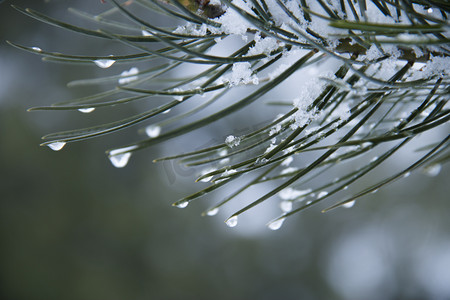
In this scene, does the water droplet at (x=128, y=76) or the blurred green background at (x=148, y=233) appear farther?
the blurred green background at (x=148, y=233)

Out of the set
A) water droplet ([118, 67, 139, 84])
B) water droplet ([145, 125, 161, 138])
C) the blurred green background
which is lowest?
water droplet ([145, 125, 161, 138])

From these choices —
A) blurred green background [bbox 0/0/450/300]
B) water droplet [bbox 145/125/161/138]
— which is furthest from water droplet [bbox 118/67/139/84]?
blurred green background [bbox 0/0/450/300]

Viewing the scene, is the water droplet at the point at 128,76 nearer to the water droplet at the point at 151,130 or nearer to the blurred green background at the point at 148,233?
the water droplet at the point at 151,130

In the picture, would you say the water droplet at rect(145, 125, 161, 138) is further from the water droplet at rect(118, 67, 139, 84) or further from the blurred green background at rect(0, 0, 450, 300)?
the blurred green background at rect(0, 0, 450, 300)

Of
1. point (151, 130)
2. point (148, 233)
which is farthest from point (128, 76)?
point (148, 233)

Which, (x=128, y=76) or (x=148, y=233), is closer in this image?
(x=128, y=76)

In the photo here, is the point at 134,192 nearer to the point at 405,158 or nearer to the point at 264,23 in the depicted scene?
the point at 405,158

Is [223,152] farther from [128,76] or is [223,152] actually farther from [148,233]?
[148,233]

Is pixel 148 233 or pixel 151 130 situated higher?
pixel 148 233

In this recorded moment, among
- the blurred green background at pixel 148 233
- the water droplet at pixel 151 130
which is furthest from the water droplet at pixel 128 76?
the blurred green background at pixel 148 233
